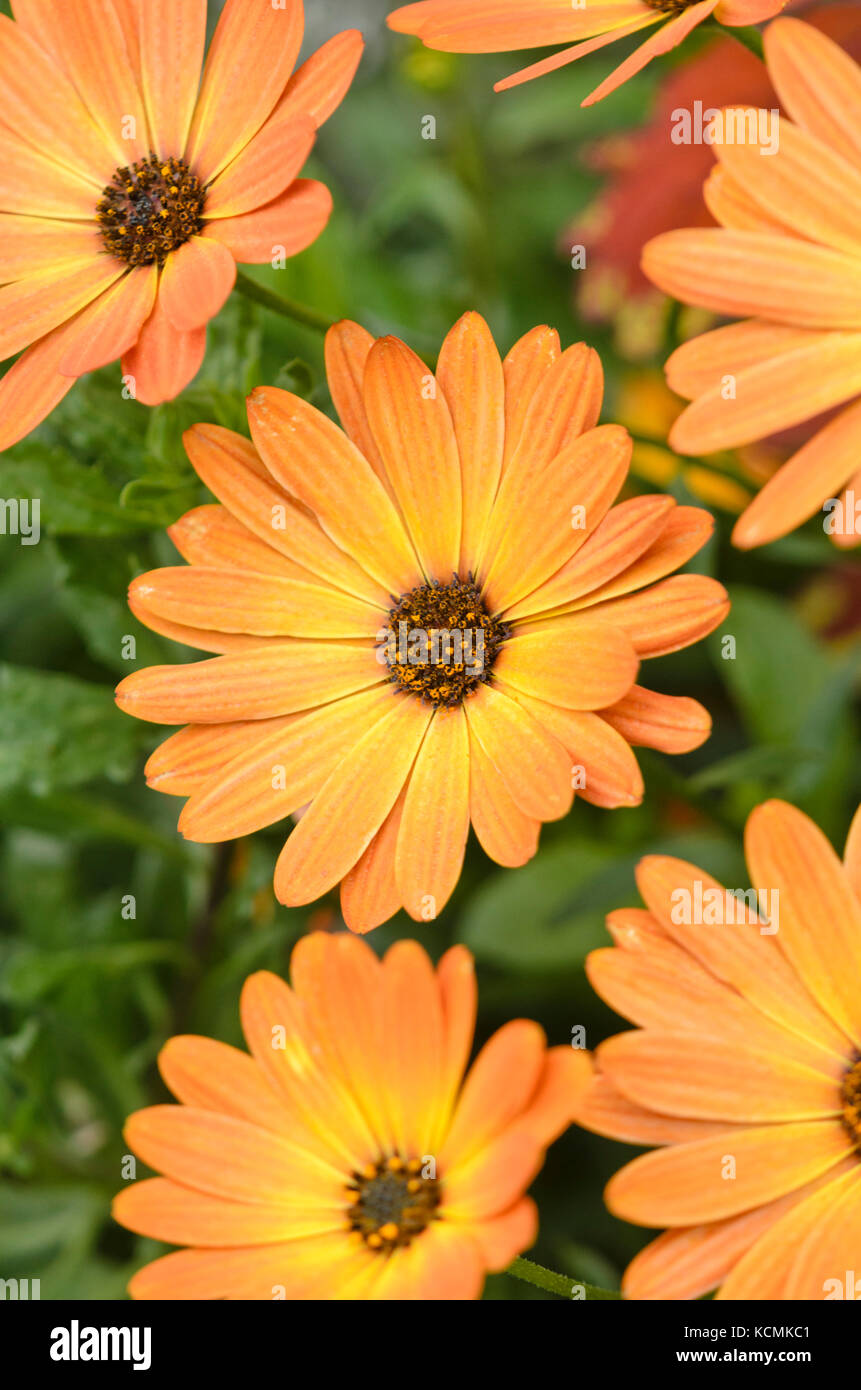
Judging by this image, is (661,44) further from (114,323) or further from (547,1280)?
(547,1280)

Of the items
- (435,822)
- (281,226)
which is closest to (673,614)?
(435,822)

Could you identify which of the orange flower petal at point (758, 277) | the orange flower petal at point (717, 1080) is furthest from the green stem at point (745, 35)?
the orange flower petal at point (717, 1080)

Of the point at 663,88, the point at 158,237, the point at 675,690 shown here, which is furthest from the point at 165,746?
the point at 663,88

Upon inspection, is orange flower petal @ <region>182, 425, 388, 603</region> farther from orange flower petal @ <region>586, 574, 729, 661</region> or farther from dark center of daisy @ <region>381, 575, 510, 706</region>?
orange flower petal @ <region>586, 574, 729, 661</region>

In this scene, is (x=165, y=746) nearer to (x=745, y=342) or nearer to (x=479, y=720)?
(x=479, y=720)

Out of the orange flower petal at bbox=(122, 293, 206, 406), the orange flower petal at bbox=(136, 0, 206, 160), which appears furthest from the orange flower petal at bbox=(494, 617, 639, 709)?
the orange flower petal at bbox=(136, 0, 206, 160)

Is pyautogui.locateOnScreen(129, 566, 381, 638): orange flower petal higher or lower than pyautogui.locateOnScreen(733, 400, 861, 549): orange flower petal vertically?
higher

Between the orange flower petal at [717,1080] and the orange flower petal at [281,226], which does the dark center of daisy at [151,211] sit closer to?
the orange flower petal at [281,226]
